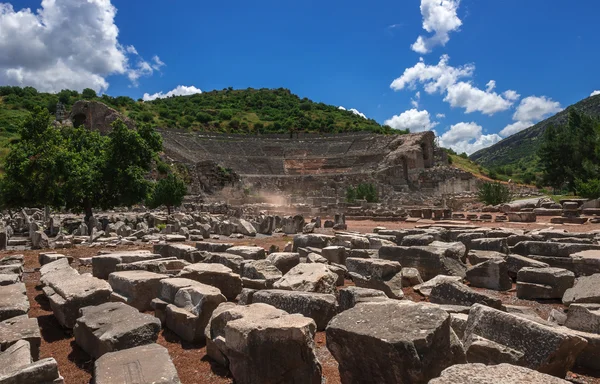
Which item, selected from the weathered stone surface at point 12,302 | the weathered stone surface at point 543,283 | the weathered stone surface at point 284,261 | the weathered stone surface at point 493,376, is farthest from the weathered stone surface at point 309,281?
the weathered stone surface at point 493,376

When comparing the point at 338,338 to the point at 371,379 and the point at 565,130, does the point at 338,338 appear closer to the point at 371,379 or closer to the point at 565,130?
the point at 371,379

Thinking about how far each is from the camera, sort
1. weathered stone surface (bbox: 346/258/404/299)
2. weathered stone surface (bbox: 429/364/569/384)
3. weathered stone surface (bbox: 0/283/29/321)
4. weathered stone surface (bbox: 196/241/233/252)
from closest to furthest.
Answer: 1. weathered stone surface (bbox: 429/364/569/384)
2. weathered stone surface (bbox: 0/283/29/321)
3. weathered stone surface (bbox: 346/258/404/299)
4. weathered stone surface (bbox: 196/241/233/252)

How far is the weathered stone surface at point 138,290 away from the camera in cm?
613

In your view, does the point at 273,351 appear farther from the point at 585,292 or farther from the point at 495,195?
the point at 495,195

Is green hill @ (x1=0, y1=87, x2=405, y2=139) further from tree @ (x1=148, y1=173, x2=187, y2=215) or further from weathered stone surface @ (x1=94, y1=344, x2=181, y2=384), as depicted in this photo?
weathered stone surface @ (x1=94, y1=344, x2=181, y2=384)

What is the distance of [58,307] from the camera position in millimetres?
5621

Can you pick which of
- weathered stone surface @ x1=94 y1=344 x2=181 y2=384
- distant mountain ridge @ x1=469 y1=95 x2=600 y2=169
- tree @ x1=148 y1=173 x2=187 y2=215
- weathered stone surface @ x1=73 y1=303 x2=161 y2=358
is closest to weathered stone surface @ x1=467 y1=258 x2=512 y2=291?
weathered stone surface @ x1=73 y1=303 x2=161 y2=358

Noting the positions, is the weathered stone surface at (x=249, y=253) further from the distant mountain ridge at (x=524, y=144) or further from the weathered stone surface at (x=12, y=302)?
the distant mountain ridge at (x=524, y=144)

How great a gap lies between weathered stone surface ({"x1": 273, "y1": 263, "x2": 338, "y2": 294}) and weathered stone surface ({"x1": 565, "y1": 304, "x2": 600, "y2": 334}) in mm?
3060

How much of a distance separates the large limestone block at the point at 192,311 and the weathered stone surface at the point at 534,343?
2.95 meters

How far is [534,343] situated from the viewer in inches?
148

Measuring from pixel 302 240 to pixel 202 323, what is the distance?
622 centimetres

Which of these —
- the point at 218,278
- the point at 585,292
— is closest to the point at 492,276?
the point at 585,292

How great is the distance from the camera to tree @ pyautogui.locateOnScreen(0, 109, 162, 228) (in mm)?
16719
